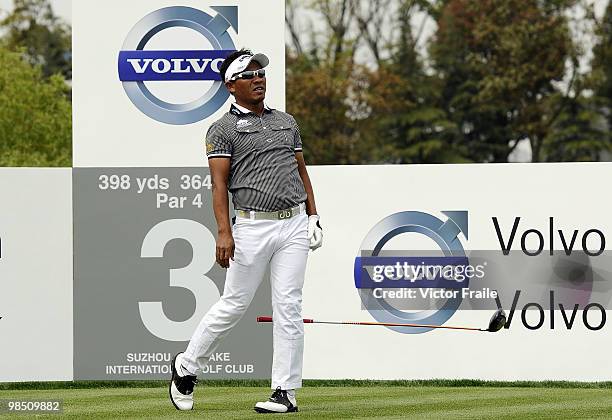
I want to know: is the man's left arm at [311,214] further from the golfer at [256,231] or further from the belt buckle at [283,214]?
the belt buckle at [283,214]

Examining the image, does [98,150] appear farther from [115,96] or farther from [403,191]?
[403,191]

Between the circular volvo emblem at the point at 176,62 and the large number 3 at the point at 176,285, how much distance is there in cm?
80

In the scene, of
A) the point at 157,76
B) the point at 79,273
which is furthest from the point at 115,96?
the point at 79,273

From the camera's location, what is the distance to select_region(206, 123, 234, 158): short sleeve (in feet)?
26.9

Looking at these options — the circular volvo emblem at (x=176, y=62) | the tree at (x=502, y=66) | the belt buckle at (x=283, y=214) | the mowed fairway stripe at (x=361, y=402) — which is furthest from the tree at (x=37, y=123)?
the belt buckle at (x=283, y=214)

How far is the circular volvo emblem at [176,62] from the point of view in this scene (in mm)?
10367

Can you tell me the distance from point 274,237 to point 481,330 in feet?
6.50

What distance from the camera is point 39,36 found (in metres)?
43.1

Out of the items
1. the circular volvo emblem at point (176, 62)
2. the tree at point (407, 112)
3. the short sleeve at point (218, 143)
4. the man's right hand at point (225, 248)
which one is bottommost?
the tree at point (407, 112)

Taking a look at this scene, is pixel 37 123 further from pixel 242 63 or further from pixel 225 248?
pixel 225 248

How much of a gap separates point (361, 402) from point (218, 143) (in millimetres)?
1804

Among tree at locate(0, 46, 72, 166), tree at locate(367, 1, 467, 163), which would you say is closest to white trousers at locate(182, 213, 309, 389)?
tree at locate(0, 46, 72, 166)

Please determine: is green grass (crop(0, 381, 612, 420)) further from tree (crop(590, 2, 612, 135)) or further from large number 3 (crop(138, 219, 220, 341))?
tree (crop(590, 2, 612, 135))

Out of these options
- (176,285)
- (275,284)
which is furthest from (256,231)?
(176,285)
